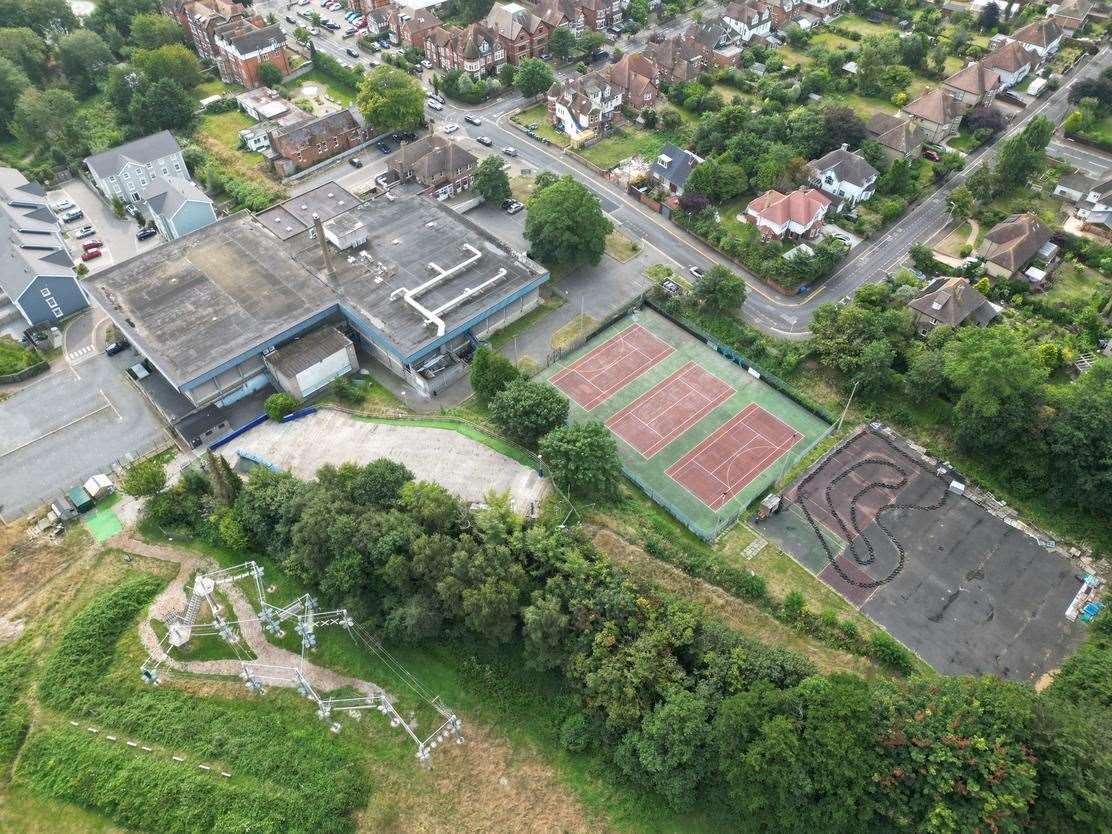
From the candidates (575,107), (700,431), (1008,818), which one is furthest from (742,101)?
(1008,818)

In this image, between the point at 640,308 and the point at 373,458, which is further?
the point at 640,308

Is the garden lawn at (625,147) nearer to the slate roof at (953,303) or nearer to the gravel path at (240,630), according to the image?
the slate roof at (953,303)

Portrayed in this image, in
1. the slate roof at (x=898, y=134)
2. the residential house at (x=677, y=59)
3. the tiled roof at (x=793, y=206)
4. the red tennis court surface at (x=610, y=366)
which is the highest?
the residential house at (x=677, y=59)

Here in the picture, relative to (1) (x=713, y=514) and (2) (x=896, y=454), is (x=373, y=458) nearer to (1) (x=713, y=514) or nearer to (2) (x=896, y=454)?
(1) (x=713, y=514)

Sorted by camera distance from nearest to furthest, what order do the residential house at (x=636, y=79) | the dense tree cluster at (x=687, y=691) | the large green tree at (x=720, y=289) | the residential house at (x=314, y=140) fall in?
the dense tree cluster at (x=687, y=691) → the large green tree at (x=720, y=289) → the residential house at (x=314, y=140) → the residential house at (x=636, y=79)

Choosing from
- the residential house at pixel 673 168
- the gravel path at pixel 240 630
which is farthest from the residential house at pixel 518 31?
the gravel path at pixel 240 630

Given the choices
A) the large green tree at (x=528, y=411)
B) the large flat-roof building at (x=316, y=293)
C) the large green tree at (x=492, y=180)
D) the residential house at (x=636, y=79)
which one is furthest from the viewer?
the residential house at (x=636, y=79)

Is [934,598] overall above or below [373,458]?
below

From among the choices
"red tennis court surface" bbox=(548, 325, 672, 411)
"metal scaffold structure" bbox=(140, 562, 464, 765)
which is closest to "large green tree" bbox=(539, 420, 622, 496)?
"red tennis court surface" bbox=(548, 325, 672, 411)
